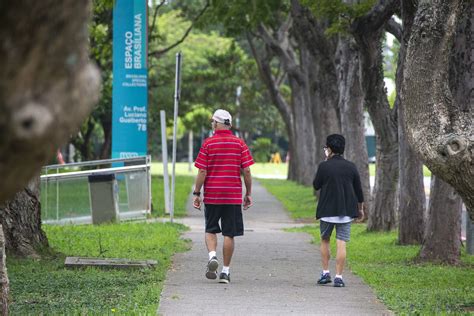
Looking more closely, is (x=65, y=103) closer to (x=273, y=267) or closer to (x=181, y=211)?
(x=273, y=267)

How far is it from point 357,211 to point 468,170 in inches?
106

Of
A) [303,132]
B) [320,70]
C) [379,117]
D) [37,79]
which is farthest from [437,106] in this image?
[303,132]

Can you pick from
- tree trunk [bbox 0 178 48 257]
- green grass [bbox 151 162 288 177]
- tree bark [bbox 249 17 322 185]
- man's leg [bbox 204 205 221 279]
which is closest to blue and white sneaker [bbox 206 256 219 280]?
man's leg [bbox 204 205 221 279]

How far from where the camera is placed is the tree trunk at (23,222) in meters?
12.7

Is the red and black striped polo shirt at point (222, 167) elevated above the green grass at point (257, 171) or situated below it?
above

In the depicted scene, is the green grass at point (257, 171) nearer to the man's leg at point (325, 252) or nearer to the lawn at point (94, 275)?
the lawn at point (94, 275)

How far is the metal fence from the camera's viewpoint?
61.7ft

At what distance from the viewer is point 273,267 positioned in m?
12.8

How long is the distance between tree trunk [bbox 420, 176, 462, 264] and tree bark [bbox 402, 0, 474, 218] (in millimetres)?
3871

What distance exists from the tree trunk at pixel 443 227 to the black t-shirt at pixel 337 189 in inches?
89.6

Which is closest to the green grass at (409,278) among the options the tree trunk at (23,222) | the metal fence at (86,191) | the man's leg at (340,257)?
the man's leg at (340,257)

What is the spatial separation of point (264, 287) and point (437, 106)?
9.19 feet

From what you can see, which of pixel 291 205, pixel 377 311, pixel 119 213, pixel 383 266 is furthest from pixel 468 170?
pixel 291 205

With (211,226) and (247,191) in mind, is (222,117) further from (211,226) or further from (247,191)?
(211,226)
